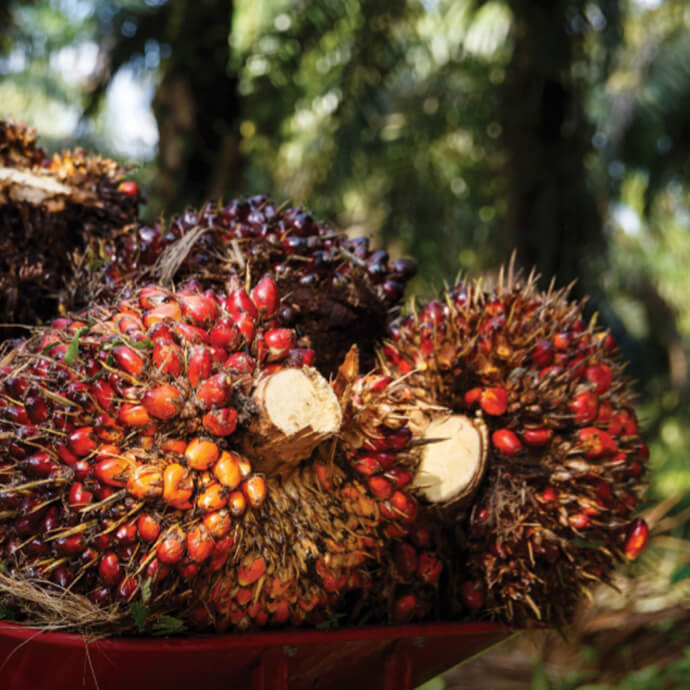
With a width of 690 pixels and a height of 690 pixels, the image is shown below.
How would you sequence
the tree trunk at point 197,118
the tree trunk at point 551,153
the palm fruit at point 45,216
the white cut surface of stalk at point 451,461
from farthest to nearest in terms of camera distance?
the tree trunk at point 551,153 < the tree trunk at point 197,118 < the palm fruit at point 45,216 < the white cut surface of stalk at point 451,461

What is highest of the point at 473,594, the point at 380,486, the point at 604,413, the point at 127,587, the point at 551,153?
the point at 551,153

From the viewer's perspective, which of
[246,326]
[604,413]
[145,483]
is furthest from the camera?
Result: [604,413]

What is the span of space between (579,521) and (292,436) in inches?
21.1

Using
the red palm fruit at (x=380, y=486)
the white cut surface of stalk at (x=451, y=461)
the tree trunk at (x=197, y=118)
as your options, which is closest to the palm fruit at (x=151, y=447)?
the red palm fruit at (x=380, y=486)

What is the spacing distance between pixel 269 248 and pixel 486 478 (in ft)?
1.79

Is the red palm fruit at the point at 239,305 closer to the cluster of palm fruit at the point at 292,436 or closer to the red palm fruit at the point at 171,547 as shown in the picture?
the cluster of palm fruit at the point at 292,436

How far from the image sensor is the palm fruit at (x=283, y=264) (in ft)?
4.20

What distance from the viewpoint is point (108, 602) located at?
35.5 inches

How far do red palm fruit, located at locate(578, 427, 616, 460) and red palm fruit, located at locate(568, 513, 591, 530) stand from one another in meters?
0.10

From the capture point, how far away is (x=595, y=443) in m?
1.22

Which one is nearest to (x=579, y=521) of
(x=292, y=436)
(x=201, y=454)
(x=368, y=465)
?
(x=368, y=465)

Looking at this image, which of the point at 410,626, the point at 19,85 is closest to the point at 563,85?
the point at 410,626

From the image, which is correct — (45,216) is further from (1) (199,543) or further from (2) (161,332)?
(1) (199,543)

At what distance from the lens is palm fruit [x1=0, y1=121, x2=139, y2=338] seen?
4.52ft
